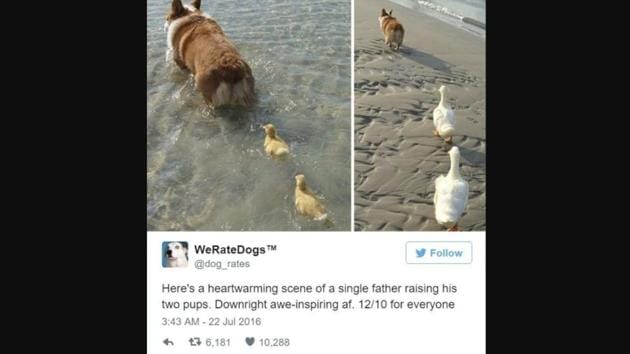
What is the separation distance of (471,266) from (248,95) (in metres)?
2.42

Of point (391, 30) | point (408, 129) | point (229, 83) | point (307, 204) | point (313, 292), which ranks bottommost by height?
point (313, 292)

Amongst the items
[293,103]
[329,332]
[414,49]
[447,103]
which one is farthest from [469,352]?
[414,49]

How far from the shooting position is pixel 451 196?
14.9 feet

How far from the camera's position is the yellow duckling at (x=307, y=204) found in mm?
4559

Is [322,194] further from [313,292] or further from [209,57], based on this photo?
[209,57]

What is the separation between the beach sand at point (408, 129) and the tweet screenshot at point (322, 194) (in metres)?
0.01

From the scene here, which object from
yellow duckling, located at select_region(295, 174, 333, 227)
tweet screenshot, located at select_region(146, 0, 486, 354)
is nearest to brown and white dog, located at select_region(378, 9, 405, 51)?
tweet screenshot, located at select_region(146, 0, 486, 354)

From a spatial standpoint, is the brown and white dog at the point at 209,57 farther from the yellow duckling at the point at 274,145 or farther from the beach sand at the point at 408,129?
the beach sand at the point at 408,129

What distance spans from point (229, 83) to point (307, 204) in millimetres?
1512

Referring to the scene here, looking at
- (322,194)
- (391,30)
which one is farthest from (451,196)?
(391,30)

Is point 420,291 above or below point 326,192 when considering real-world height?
below

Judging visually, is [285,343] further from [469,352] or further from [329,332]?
[469,352]

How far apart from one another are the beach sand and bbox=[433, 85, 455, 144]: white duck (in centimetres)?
6

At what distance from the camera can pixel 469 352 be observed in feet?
14.8
